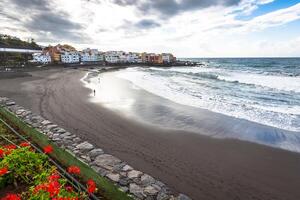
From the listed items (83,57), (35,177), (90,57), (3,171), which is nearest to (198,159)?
(35,177)

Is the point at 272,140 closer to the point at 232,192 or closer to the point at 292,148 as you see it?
the point at 292,148

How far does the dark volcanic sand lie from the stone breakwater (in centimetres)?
45

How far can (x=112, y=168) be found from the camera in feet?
22.5

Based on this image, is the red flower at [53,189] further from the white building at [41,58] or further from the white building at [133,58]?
the white building at [133,58]

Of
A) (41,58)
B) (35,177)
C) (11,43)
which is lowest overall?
(35,177)

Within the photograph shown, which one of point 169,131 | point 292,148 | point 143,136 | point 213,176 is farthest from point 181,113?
point 213,176

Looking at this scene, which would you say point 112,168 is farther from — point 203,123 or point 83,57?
point 83,57

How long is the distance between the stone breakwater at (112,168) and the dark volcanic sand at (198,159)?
45 cm

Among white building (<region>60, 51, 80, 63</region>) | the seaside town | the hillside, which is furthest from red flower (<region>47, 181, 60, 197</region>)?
white building (<region>60, 51, 80, 63</region>)

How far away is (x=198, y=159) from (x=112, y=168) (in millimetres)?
3239

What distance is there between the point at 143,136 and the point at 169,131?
5.02 feet

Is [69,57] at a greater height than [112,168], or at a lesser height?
greater

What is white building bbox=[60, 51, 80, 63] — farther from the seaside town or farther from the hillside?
the hillside

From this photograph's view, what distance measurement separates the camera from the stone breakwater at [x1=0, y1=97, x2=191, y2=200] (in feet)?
18.7
